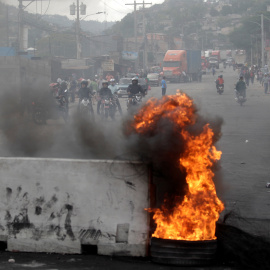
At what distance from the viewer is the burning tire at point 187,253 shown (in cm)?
576

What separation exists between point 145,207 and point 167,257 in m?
0.59

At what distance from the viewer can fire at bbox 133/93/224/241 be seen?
598cm

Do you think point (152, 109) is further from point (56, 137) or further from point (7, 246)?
point (56, 137)

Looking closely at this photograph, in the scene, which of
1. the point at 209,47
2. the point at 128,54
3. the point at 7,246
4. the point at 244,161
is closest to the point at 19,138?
the point at 244,161

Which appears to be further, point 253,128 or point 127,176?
point 253,128

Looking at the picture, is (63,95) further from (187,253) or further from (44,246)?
(187,253)

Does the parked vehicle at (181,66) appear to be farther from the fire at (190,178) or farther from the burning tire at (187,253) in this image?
the burning tire at (187,253)

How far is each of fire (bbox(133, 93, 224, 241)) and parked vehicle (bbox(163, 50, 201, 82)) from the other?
186 feet

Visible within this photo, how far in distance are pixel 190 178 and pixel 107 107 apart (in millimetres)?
17107

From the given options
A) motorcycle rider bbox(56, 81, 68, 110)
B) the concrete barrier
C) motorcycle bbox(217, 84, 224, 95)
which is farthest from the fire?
motorcycle bbox(217, 84, 224, 95)

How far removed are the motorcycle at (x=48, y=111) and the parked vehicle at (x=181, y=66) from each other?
4144 centimetres

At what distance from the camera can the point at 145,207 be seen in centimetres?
610

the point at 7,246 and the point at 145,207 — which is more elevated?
the point at 145,207

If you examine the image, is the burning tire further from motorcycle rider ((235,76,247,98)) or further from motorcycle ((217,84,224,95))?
motorcycle ((217,84,224,95))
